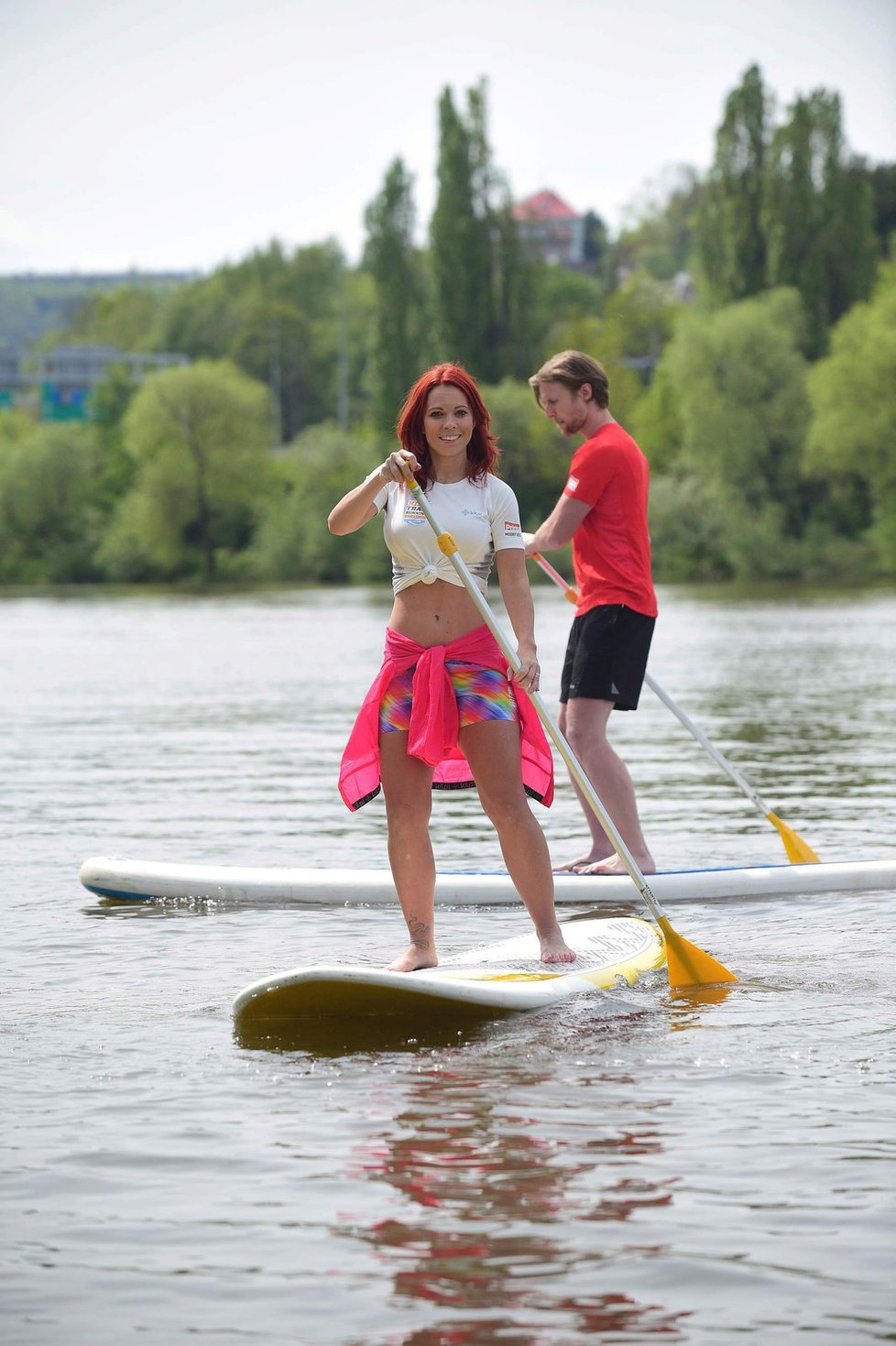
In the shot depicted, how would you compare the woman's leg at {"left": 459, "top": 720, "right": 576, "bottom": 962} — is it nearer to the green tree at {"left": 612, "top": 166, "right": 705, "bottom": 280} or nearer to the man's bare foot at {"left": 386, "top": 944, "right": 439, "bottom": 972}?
the man's bare foot at {"left": 386, "top": 944, "right": 439, "bottom": 972}

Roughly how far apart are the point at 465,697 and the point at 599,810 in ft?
2.21

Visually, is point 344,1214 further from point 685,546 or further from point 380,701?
point 685,546

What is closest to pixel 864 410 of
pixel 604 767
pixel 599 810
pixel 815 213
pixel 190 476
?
pixel 815 213

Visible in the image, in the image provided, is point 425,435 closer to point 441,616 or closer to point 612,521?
point 441,616

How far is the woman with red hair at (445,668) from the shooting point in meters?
5.95

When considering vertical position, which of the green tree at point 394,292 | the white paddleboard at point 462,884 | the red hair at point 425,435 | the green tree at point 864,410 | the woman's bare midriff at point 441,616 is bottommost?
the white paddleboard at point 462,884

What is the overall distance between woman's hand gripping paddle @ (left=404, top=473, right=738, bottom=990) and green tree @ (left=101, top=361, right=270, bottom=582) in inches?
2822

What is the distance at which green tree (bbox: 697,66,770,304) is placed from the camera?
61.2m

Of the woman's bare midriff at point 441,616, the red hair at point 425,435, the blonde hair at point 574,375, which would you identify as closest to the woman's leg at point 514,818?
the woman's bare midriff at point 441,616

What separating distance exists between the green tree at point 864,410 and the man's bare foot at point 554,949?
5120 centimetres

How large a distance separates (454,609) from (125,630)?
3056 cm

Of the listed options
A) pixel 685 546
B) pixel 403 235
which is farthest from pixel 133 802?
pixel 403 235

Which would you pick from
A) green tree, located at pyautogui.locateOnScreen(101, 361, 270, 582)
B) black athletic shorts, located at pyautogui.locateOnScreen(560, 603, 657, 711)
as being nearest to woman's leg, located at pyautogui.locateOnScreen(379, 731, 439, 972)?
black athletic shorts, located at pyautogui.locateOnScreen(560, 603, 657, 711)

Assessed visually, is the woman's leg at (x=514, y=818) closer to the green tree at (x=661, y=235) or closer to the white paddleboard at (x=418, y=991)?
the white paddleboard at (x=418, y=991)
